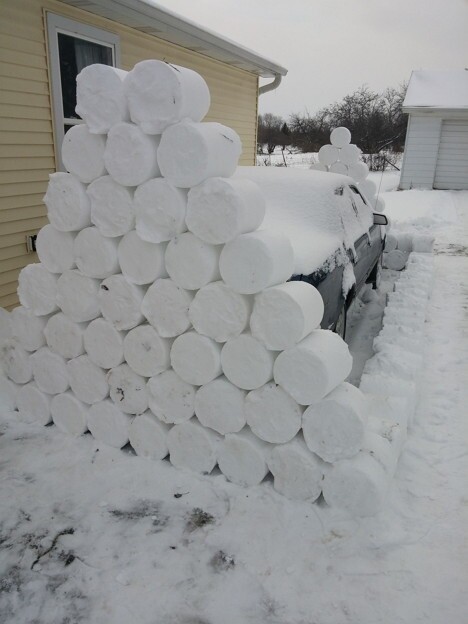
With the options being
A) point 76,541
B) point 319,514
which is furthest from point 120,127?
point 319,514

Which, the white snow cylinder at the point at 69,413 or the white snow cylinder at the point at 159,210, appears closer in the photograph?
the white snow cylinder at the point at 159,210

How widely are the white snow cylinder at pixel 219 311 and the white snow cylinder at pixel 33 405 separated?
147 centimetres

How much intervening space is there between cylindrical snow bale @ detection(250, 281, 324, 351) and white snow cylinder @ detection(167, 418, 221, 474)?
2.49ft

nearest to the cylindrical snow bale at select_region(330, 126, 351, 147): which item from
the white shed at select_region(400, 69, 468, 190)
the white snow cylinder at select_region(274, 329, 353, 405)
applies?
the white snow cylinder at select_region(274, 329, 353, 405)

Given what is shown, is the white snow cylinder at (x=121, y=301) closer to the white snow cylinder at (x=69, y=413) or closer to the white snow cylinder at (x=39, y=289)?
the white snow cylinder at (x=39, y=289)

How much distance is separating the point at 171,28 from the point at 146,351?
207 inches

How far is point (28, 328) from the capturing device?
11.1 feet

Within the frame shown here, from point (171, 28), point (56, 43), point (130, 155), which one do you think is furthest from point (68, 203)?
point (171, 28)

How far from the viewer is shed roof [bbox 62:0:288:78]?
213 inches

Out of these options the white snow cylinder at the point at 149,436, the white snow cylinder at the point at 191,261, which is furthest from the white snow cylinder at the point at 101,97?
the white snow cylinder at the point at 149,436

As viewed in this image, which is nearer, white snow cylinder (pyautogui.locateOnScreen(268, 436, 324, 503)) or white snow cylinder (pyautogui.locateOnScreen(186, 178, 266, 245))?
white snow cylinder (pyautogui.locateOnScreen(186, 178, 266, 245))

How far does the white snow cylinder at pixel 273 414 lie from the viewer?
8.94ft

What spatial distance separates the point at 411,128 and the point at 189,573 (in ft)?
60.8

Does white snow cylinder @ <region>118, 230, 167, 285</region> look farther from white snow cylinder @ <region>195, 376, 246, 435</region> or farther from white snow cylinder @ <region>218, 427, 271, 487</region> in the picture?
white snow cylinder @ <region>218, 427, 271, 487</region>
